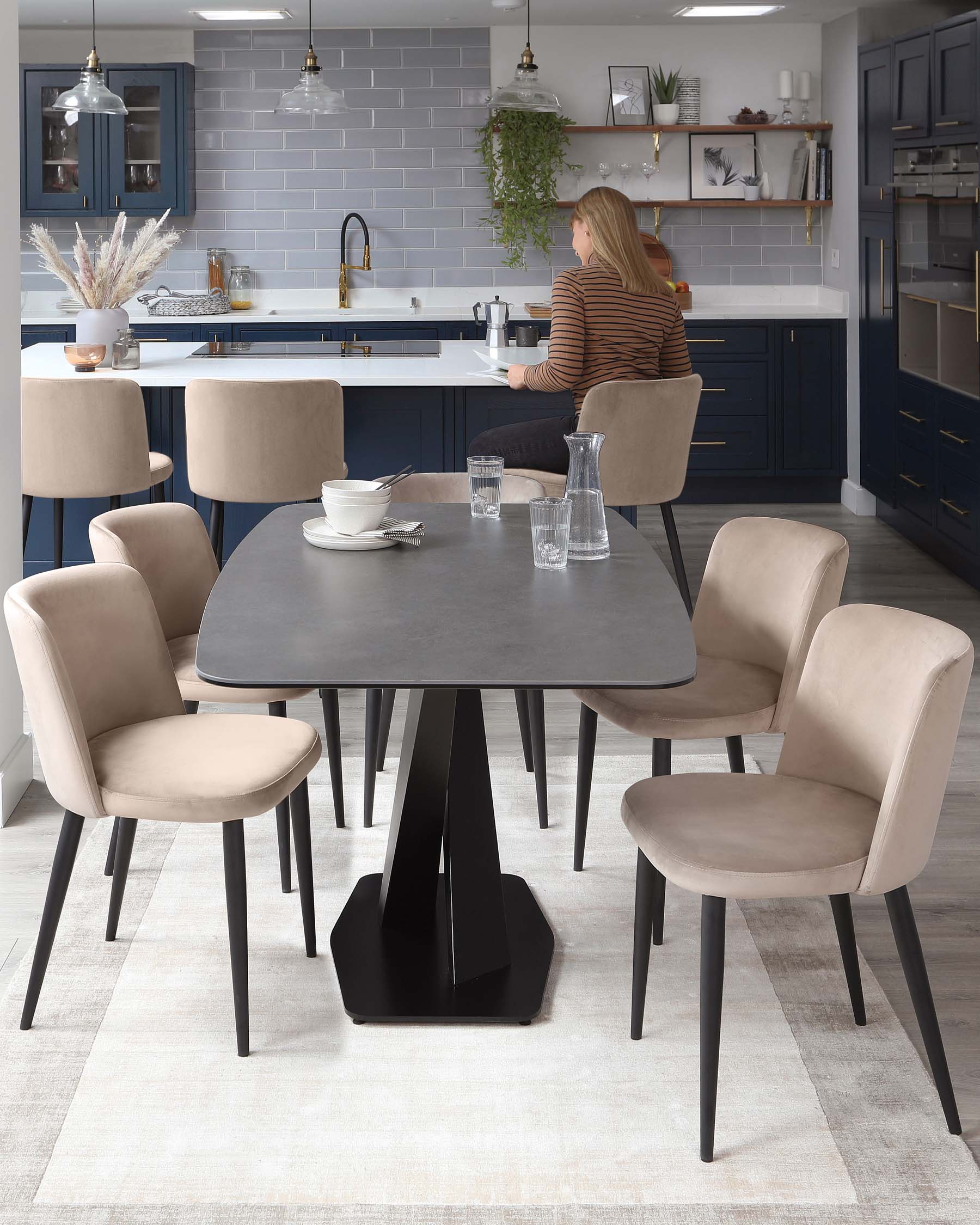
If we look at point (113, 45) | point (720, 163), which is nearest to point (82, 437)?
point (113, 45)

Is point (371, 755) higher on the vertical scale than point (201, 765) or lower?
lower

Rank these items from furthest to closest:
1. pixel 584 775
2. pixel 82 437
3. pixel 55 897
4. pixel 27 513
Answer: pixel 27 513
pixel 82 437
pixel 584 775
pixel 55 897

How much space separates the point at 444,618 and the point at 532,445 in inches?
84.5

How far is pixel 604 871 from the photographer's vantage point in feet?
9.55

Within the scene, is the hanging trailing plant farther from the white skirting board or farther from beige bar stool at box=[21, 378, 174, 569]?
the white skirting board

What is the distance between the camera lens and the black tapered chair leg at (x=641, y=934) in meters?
2.16

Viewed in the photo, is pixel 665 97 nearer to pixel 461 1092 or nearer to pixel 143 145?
pixel 143 145

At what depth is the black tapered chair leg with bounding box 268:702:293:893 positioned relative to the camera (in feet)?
A: 8.91

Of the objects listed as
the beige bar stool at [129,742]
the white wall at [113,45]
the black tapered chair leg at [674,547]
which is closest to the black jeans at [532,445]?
the black tapered chair leg at [674,547]

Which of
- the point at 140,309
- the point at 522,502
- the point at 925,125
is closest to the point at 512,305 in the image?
the point at 140,309

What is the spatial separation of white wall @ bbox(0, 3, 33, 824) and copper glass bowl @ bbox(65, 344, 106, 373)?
3.84 ft

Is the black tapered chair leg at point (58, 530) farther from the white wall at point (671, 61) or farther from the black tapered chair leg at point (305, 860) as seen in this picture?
the white wall at point (671, 61)

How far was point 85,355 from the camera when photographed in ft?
14.8

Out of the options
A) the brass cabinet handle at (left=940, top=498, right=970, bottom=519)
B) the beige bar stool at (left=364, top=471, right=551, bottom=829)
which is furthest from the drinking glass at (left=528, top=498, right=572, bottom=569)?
the brass cabinet handle at (left=940, top=498, right=970, bottom=519)
